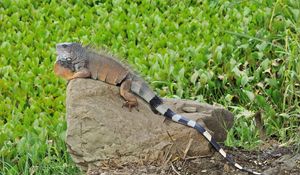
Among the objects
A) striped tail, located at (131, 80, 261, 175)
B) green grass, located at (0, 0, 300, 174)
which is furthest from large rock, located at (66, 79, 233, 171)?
green grass, located at (0, 0, 300, 174)

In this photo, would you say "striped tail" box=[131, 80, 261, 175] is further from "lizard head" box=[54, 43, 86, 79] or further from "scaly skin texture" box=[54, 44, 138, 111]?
"lizard head" box=[54, 43, 86, 79]

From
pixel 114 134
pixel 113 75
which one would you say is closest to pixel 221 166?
pixel 114 134

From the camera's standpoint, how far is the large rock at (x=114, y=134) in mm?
4566

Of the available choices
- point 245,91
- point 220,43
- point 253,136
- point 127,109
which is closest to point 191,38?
point 220,43

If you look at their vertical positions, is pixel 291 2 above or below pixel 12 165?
above

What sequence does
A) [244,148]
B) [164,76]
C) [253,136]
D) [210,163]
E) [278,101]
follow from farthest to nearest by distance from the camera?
[164,76], [278,101], [253,136], [244,148], [210,163]

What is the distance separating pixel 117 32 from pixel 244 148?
2618 millimetres

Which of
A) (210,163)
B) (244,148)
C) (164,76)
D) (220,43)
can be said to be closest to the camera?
(210,163)

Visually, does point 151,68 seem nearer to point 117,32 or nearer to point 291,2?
point 117,32

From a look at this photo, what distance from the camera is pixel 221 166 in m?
4.63

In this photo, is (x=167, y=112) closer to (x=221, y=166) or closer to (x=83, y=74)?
(x=221, y=166)

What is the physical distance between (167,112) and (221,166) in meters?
0.48

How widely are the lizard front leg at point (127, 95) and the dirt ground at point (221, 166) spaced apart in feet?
1.28

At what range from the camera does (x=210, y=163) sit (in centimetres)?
464
